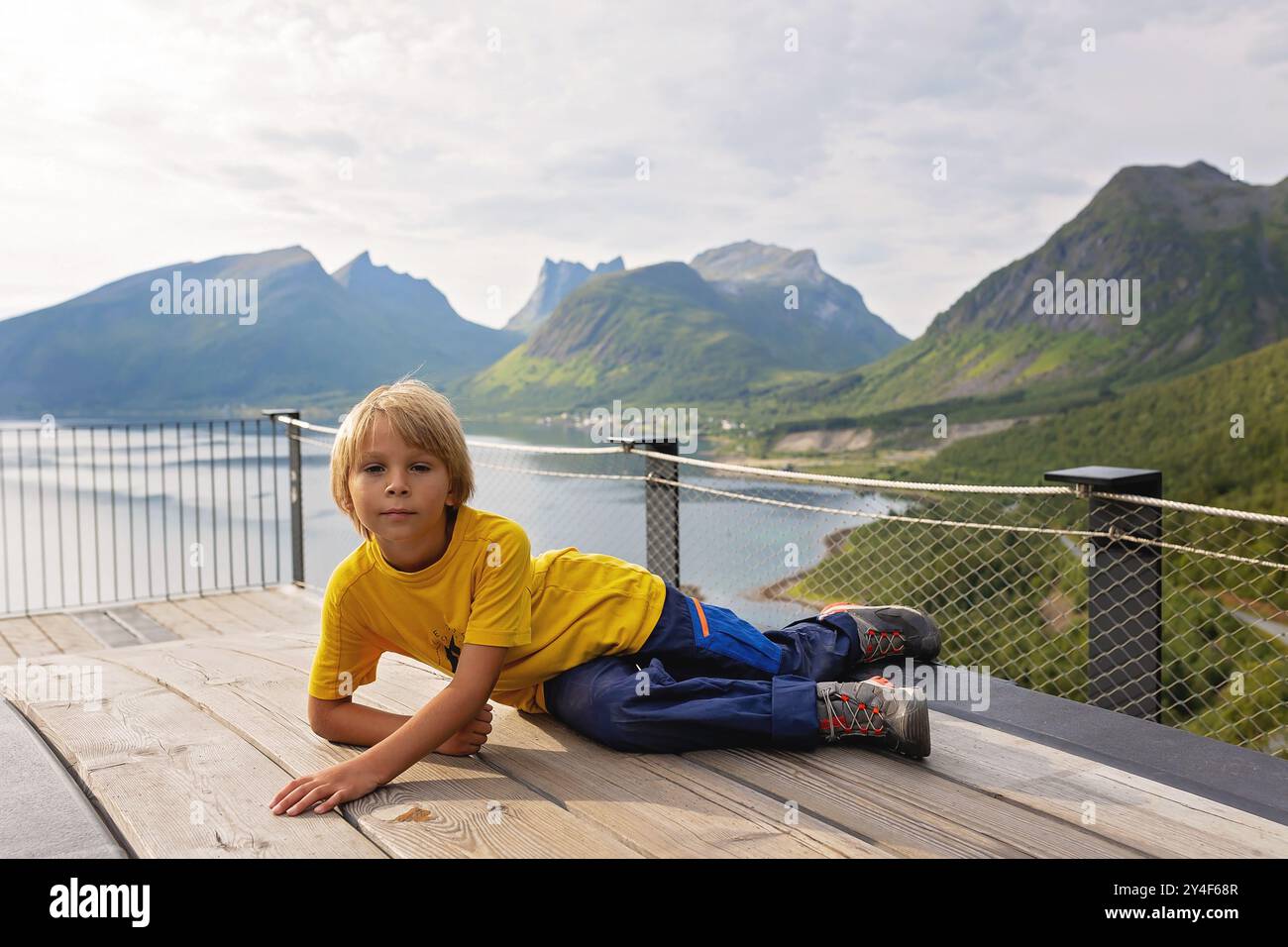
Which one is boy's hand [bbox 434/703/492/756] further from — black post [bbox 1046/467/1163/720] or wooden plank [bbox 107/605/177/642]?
wooden plank [bbox 107/605/177/642]

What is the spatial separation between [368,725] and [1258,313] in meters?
83.1

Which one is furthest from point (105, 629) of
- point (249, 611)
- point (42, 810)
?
point (42, 810)

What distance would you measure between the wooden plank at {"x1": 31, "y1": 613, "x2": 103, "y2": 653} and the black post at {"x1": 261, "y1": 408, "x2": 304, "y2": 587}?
2.95 ft

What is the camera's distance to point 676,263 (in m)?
144

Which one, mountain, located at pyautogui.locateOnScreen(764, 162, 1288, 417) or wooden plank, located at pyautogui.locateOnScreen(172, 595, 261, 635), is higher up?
mountain, located at pyautogui.locateOnScreen(764, 162, 1288, 417)

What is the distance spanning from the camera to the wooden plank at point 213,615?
3.99 m

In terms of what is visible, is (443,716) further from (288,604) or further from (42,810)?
(288,604)

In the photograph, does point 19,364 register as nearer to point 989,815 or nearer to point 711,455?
point 711,455

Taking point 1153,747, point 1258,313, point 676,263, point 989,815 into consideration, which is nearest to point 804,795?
point 989,815

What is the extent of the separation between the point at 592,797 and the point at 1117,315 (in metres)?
83.7

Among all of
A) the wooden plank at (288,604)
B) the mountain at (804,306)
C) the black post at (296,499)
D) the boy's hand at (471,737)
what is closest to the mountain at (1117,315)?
the mountain at (804,306)

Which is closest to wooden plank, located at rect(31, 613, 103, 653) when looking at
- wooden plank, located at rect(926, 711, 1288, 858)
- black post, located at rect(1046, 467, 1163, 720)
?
wooden plank, located at rect(926, 711, 1288, 858)

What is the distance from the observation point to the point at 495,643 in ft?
5.03

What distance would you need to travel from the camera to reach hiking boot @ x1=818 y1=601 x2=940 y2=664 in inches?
81.0
